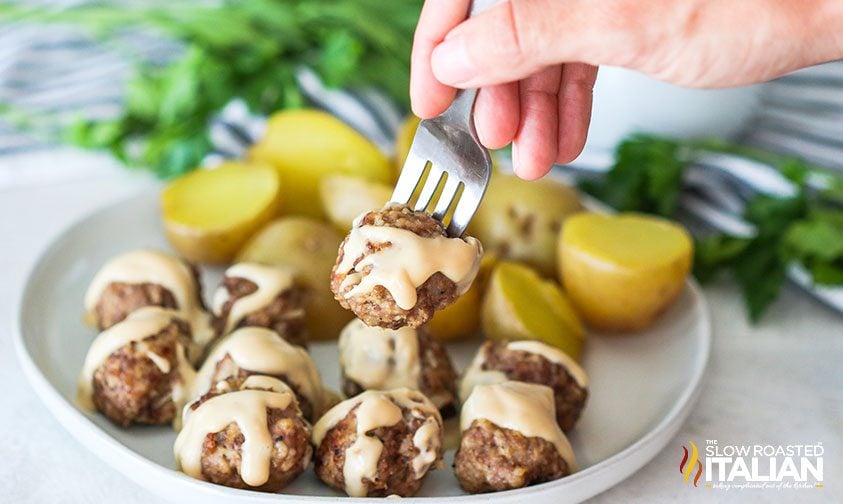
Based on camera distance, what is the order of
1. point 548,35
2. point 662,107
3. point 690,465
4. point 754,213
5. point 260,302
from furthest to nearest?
point 662,107 → point 754,213 → point 260,302 → point 690,465 → point 548,35

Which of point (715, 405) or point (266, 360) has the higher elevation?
point (266, 360)

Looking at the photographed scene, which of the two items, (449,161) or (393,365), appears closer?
(449,161)

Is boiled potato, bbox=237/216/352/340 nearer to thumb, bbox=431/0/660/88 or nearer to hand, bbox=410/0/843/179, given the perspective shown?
hand, bbox=410/0/843/179

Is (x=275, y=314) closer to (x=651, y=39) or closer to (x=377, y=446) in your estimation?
(x=377, y=446)

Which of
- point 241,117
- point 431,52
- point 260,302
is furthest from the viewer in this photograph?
point 241,117

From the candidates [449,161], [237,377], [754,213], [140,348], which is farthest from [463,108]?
[754,213]

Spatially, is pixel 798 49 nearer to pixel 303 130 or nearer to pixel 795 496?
pixel 795 496
